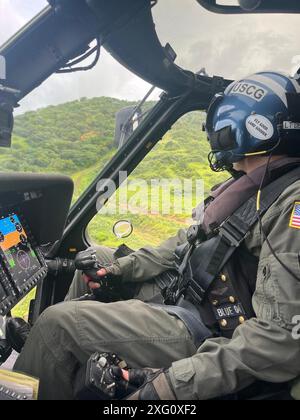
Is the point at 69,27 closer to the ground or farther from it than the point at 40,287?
farther from it

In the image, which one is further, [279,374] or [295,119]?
[295,119]

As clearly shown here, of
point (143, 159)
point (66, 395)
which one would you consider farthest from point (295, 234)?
point (143, 159)

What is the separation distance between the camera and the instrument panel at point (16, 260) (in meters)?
1.32

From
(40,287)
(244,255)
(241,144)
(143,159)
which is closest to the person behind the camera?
(244,255)

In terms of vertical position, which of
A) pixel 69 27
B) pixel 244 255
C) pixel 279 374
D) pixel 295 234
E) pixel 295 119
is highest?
pixel 69 27

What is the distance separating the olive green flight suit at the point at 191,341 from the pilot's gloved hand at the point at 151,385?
2 cm

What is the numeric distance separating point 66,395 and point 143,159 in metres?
1.34

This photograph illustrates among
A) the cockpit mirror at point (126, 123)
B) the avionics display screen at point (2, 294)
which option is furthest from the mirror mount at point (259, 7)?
the avionics display screen at point (2, 294)

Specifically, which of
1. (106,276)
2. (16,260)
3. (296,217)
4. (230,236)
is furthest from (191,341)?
(16,260)

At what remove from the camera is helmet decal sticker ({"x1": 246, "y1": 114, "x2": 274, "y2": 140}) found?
1.30m

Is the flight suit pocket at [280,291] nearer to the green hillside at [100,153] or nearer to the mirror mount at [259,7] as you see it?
the green hillside at [100,153]

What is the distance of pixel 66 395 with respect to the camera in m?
1.13

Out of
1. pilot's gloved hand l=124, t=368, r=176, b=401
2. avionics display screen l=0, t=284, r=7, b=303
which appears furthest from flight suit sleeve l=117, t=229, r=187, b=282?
pilot's gloved hand l=124, t=368, r=176, b=401
